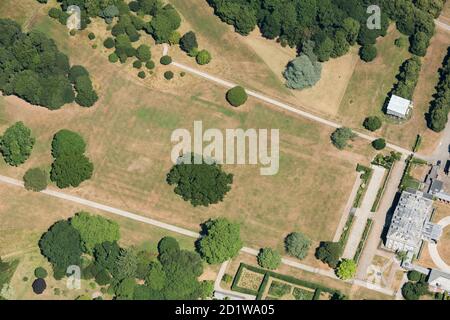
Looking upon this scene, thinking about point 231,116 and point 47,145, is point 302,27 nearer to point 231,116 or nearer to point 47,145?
point 231,116

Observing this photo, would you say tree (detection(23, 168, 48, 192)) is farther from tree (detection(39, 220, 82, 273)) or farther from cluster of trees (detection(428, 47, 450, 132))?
cluster of trees (detection(428, 47, 450, 132))

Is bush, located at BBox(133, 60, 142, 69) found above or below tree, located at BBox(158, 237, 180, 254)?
above

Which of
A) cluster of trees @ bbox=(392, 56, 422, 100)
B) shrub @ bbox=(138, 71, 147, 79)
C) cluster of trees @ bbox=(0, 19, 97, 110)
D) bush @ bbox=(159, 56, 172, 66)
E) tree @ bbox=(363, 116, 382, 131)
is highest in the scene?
cluster of trees @ bbox=(392, 56, 422, 100)

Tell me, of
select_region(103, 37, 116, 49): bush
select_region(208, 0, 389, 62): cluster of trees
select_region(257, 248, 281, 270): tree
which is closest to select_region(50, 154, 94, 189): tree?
select_region(103, 37, 116, 49): bush

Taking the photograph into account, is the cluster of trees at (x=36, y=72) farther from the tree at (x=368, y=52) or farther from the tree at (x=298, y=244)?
the tree at (x=368, y=52)

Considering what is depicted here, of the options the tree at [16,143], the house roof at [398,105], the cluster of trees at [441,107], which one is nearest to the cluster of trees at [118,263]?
the tree at [16,143]

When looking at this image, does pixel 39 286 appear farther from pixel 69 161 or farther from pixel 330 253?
pixel 330 253

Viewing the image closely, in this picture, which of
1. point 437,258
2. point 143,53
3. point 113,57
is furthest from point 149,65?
point 437,258
